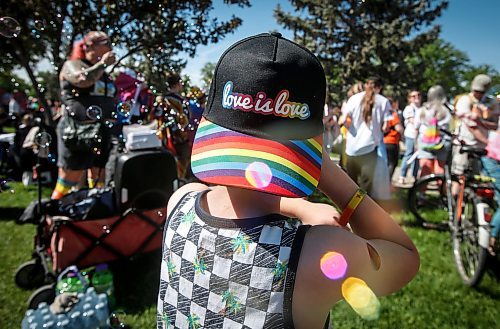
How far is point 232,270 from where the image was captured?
0.89 metres

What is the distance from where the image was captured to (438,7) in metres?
22.0

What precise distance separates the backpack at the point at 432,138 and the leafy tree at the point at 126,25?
3.25 meters

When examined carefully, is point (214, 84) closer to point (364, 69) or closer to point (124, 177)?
point (124, 177)

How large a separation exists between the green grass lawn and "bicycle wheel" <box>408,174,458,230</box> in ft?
2.93

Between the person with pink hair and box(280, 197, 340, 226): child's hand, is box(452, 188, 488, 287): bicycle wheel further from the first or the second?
the person with pink hair

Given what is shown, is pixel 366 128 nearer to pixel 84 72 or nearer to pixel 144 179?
pixel 144 179

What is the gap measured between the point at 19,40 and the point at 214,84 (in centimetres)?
632

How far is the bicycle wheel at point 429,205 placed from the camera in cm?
469

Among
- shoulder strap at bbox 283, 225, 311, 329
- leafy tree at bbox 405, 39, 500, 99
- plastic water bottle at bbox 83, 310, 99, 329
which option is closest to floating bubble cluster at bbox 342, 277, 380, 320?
shoulder strap at bbox 283, 225, 311, 329

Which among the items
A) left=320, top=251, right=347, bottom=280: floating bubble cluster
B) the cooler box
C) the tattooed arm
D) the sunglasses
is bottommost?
the cooler box

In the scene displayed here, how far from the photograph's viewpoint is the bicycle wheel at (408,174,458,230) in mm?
4693

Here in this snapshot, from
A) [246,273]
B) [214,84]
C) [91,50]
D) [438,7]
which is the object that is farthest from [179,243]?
[438,7]

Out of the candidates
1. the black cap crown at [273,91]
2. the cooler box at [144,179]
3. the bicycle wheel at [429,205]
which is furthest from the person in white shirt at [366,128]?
the black cap crown at [273,91]

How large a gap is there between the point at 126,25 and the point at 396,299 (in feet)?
17.9
